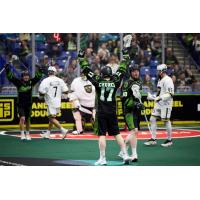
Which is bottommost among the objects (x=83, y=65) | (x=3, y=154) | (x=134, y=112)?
(x=3, y=154)

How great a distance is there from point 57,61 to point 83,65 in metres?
6.22

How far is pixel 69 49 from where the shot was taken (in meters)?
16.2

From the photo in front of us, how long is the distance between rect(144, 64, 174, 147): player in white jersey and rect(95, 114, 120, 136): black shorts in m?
2.28

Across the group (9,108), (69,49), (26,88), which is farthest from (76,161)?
(69,49)

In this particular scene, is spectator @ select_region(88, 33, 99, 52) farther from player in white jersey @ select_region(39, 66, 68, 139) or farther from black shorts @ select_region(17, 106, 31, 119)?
black shorts @ select_region(17, 106, 31, 119)

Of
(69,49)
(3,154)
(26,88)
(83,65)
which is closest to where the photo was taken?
(83,65)

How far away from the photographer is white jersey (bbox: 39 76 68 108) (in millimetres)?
13617

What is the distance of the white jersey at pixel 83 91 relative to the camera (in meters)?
14.7

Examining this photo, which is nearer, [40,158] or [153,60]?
[40,158]

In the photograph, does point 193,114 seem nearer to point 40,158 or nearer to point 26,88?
point 26,88

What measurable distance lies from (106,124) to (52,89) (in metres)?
3.82

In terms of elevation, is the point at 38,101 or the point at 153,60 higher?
the point at 153,60

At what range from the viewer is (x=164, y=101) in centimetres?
1252

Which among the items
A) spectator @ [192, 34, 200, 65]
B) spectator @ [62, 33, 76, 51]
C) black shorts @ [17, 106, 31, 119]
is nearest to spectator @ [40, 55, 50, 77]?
spectator @ [62, 33, 76, 51]
